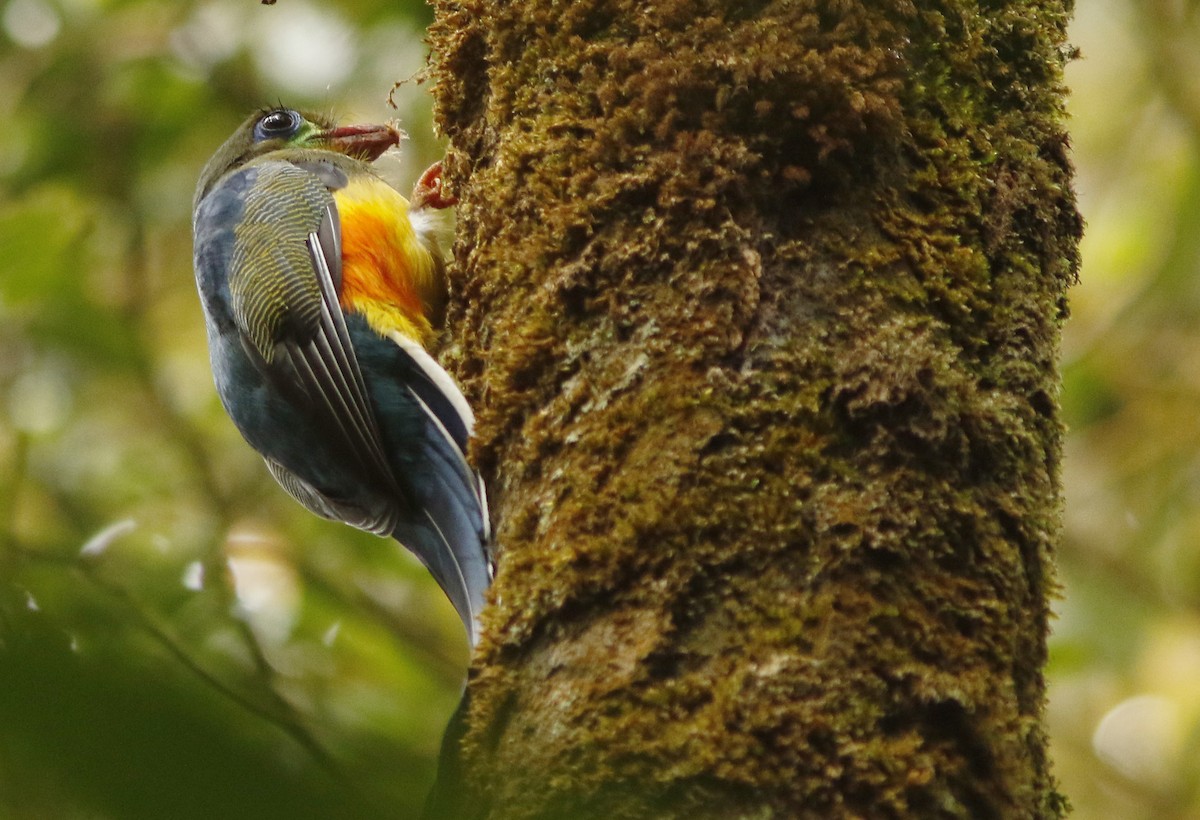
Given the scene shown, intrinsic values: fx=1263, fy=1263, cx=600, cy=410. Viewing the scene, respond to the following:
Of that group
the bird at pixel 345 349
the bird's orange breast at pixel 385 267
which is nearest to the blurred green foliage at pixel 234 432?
the bird at pixel 345 349

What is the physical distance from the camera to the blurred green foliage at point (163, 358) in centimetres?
Answer: 328

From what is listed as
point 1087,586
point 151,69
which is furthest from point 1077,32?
point 151,69

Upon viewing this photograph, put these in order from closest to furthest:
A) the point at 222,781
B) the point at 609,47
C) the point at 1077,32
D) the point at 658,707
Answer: the point at 222,781 → the point at 658,707 → the point at 609,47 → the point at 1077,32

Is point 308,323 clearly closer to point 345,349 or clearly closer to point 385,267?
point 345,349

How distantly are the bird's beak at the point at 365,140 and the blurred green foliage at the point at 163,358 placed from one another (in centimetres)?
17

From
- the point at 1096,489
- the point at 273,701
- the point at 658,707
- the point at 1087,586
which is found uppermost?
the point at 1096,489

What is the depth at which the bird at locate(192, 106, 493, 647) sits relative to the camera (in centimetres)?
252

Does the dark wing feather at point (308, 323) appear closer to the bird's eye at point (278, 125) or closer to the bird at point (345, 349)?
the bird at point (345, 349)

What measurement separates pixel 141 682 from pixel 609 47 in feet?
5.68

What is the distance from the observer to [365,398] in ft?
9.34

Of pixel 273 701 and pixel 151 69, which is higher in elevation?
pixel 151 69

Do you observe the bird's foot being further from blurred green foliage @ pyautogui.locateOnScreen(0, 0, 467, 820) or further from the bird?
blurred green foliage @ pyautogui.locateOnScreen(0, 0, 467, 820)

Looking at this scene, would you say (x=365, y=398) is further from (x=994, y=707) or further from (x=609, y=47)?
(x=994, y=707)

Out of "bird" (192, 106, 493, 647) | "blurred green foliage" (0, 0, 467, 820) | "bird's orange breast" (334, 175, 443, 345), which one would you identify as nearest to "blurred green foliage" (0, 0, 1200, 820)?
"blurred green foliage" (0, 0, 467, 820)
